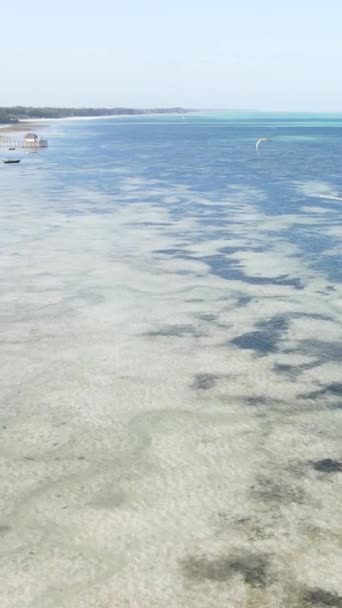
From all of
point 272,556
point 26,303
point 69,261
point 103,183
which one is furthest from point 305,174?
point 272,556

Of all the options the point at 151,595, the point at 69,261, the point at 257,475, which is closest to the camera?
the point at 151,595

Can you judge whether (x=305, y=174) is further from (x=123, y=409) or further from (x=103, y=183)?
(x=123, y=409)

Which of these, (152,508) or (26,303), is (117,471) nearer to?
(152,508)

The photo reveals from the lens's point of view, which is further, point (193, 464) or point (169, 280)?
point (169, 280)

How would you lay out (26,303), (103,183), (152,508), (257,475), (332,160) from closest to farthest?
(152,508) → (257,475) → (26,303) → (103,183) → (332,160)

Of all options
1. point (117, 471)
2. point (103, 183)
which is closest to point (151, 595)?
point (117, 471)

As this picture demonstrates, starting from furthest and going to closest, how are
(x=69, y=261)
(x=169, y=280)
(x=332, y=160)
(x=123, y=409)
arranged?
(x=332, y=160) < (x=69, y=261) < (x=169, y=280) < (x=123, y=409)
